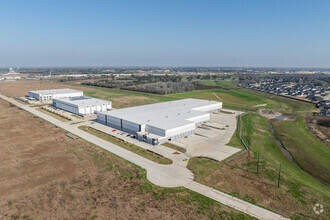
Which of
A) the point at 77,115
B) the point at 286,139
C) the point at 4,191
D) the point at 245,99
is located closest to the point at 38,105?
the point at 77,115

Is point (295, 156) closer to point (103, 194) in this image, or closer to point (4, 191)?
point (103, 194)

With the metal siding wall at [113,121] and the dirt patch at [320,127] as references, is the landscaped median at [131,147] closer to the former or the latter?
the metal siding wall at [113,121]

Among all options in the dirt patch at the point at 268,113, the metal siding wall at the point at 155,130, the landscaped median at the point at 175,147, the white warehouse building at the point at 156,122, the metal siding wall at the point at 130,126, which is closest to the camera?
the landscaped median at the point at 175,147

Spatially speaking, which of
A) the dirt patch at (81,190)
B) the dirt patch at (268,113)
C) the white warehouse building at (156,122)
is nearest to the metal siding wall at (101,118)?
the white warehouse building at (156,122)

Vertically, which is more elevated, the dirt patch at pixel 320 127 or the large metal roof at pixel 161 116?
the large metal roof at pixel 161 116

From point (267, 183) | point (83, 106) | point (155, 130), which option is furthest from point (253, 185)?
point (83, 106)

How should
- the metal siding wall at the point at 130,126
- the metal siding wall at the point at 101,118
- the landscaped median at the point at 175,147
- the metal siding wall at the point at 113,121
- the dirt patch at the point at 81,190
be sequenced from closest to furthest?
the dirt patch at the point at 81,190 → the landscaped median at the point at 175,147 → the metal siding wall at the point at 130,126 → the metal siding wall at the point at 113,121 → the metal siding wall at the point at 101,118
